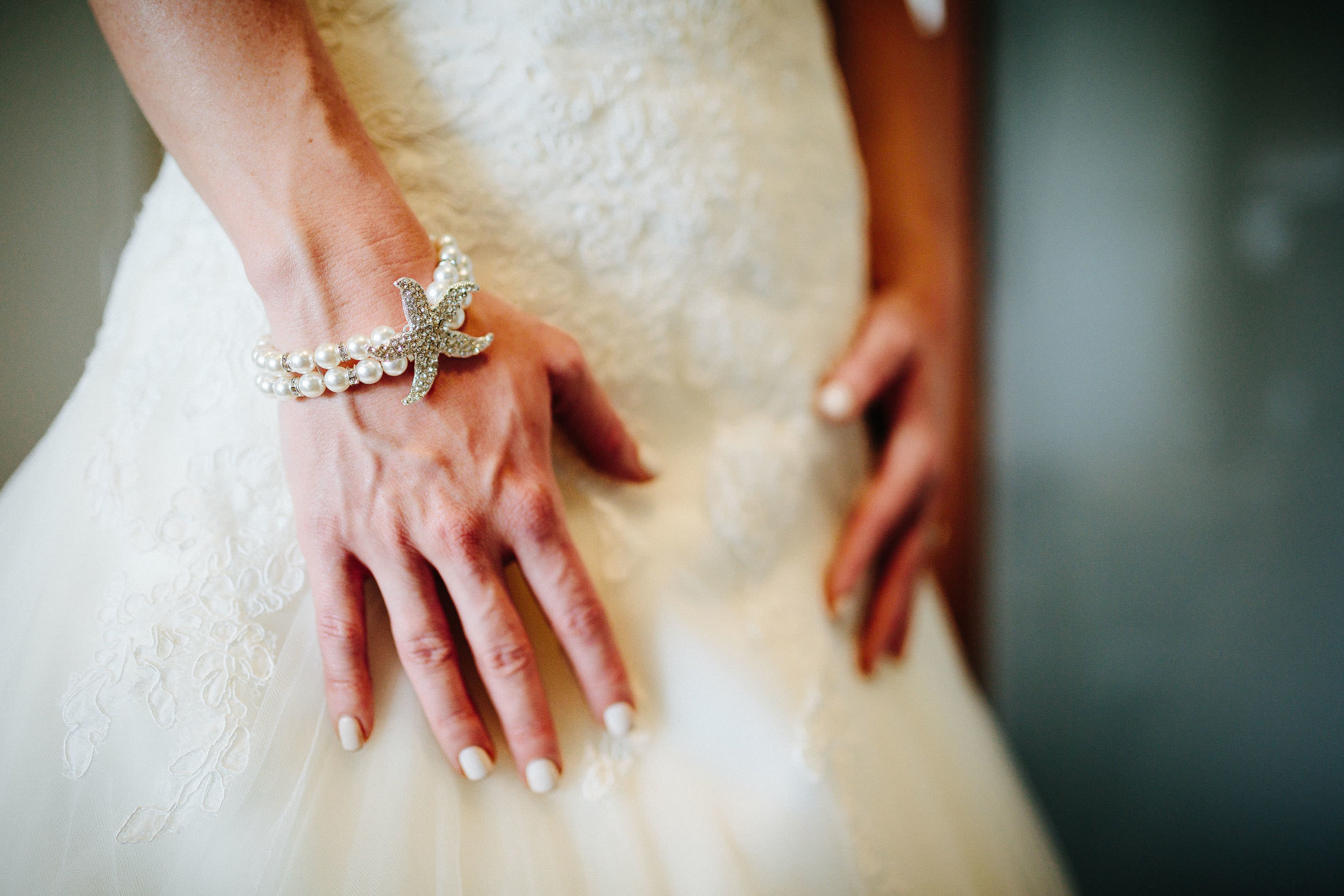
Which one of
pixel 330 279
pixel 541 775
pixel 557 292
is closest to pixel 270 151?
pixel 330 279

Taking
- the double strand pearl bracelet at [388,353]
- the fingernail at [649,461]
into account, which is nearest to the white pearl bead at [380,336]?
the double strand pearl bracelet at [388,353]

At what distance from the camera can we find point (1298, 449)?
119cm

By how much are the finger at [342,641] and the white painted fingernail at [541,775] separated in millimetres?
100

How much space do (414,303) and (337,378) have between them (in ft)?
0.19

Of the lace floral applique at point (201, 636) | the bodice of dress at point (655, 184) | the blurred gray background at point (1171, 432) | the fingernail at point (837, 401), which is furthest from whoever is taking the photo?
the blurred gray background at point (1171, 432)

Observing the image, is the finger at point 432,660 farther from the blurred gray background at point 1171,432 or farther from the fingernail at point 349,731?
the blurred gray background at point 1171,432

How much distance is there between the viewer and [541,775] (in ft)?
1.36

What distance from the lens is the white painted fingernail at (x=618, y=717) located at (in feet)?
1.45

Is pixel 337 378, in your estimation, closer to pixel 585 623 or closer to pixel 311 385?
pixel 311 385

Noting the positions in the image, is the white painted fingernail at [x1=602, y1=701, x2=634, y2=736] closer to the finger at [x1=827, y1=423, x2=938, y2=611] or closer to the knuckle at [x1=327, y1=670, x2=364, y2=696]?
the knuckle at [x1=327, y1=670, x2=364, y2=696]

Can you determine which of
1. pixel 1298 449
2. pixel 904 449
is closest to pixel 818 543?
pixel 904 449

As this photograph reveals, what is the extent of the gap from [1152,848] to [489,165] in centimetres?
174

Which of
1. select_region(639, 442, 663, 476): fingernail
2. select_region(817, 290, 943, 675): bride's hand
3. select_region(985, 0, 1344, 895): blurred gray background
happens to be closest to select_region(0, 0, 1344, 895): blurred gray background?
select_region(985, 0, 1344, 895): blurred gray background

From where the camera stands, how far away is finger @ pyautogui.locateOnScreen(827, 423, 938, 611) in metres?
0.67
